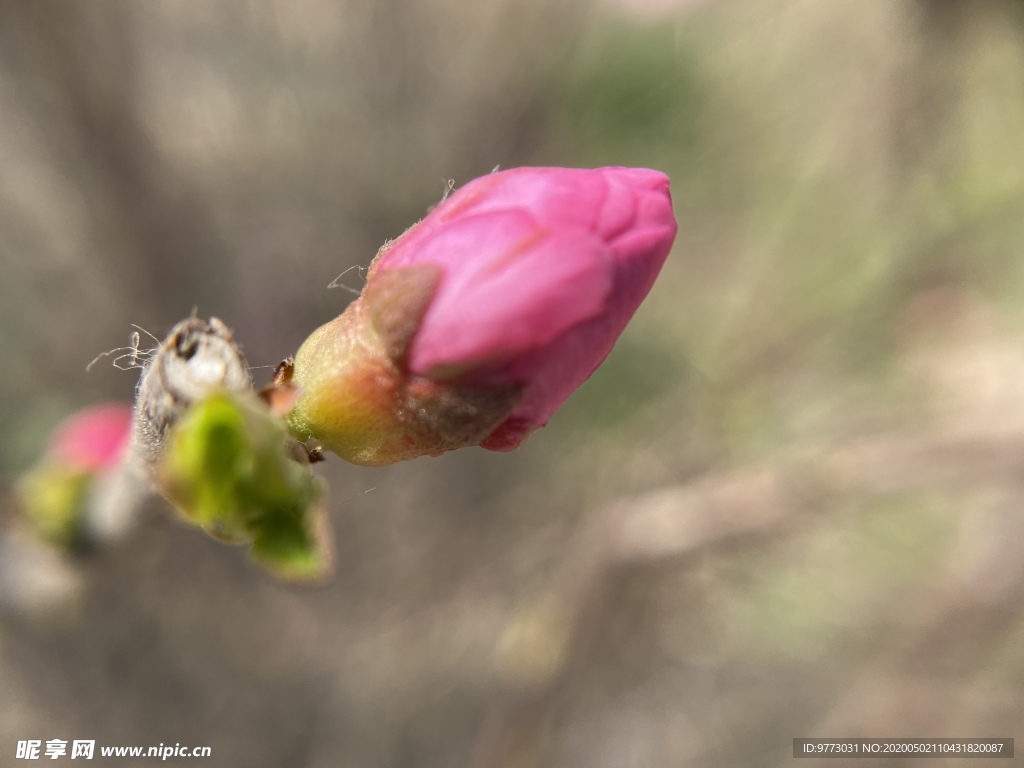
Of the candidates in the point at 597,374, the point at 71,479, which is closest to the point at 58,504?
the point at 71,479

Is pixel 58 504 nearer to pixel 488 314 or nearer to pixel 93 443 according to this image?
pixel 93 443

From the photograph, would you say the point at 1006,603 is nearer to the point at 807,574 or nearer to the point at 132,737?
the point at 807,574

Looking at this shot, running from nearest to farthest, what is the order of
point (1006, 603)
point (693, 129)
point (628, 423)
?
1. point (1006, 603)
2. point (628, 423)
3. point (693, 129)

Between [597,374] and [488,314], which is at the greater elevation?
[597,374]

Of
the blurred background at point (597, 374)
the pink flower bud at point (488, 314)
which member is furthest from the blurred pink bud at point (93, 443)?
the blurred background at point (597, 374)

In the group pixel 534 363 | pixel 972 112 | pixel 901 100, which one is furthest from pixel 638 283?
pixel 972 112

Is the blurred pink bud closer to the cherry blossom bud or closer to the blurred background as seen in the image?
the cherry blossom bud
